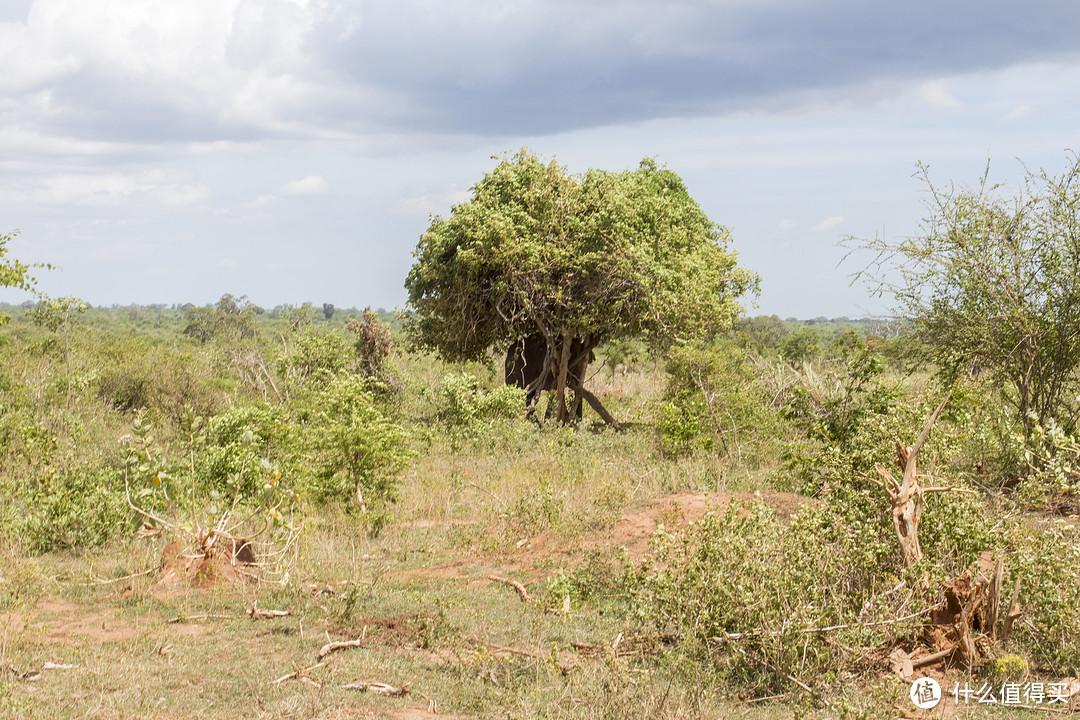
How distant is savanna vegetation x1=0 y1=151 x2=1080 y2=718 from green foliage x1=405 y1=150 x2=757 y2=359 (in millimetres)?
68

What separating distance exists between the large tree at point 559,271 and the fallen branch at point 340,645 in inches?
407

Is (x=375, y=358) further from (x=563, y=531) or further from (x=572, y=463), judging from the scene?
(x=563, y=531)

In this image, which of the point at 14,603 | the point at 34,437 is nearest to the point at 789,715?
the point at 14,603

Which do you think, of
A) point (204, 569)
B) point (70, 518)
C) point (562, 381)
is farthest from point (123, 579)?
point (562, 381)

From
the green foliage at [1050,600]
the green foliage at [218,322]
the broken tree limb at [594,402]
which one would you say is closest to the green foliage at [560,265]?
the broken tree limb at [594,402]

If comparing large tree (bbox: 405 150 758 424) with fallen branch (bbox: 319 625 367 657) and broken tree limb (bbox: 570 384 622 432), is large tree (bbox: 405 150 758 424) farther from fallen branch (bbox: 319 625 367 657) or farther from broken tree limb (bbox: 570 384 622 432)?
fallen branch (bbox: 319 625 367 657)

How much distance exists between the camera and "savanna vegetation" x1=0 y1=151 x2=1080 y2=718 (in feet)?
17.0

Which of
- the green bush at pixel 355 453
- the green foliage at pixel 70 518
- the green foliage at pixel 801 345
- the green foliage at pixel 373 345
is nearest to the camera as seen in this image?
the green foliage at pixel 70 518

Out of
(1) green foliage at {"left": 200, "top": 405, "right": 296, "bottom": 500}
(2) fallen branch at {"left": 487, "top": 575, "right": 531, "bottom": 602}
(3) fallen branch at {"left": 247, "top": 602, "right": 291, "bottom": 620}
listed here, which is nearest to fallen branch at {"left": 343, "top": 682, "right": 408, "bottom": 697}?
(3) fallen branch at {"left": 247, "top": 602, "right": 291, "bottom": 620}

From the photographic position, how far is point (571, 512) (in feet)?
31.9

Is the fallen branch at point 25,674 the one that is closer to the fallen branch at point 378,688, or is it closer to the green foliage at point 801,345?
the fallen branch at point 378,688

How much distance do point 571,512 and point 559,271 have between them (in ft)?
24.4

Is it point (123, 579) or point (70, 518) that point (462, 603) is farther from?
point (70, 518)

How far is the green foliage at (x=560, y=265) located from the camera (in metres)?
15.8
